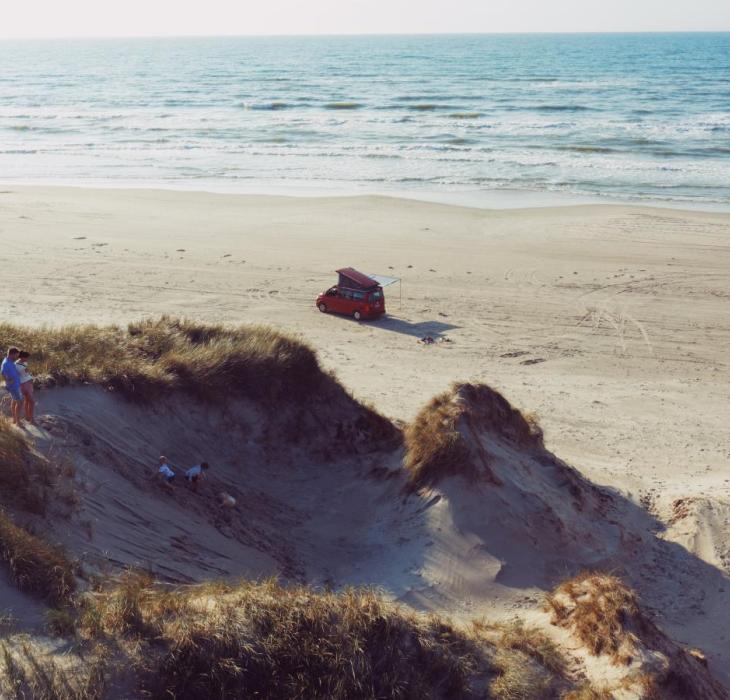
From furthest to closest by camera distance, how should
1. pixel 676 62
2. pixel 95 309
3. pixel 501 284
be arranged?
pixel 676 62
pixel 501 284
pixel 95 309

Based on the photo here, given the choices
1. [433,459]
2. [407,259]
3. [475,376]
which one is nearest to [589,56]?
[407,259]

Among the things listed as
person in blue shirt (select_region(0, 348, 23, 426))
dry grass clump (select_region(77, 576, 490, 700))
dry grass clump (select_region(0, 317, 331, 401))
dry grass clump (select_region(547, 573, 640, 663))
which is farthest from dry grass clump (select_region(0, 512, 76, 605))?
dry grass clump (select_region(547, 573, 640, 663))

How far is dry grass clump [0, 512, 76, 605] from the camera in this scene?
7.78m

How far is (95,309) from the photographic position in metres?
26.5

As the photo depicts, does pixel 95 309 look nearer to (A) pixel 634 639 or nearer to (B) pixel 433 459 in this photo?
(B) pixel 433 459

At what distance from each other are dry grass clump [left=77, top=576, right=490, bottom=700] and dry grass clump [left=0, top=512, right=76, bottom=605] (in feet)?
0.96

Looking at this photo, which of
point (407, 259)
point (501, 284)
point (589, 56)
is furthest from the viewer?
point (589, 56)

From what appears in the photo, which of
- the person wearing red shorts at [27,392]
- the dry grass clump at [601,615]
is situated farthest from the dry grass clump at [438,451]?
the person wearing red shorts at [27,392]

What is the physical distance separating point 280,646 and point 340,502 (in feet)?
18.4

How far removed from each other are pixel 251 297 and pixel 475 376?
8.84m

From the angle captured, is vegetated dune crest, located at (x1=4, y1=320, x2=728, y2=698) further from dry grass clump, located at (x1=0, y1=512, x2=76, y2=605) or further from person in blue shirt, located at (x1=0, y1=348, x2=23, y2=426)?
dry grass clump, located at (x1=0, y1=512, x2=76, y2=605)

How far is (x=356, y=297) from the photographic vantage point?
2602 cm

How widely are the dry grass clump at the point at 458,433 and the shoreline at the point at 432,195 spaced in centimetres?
2624

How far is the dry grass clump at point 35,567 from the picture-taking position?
778 centimetres
